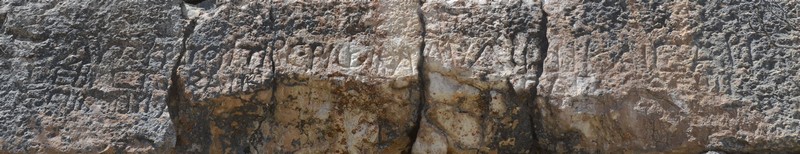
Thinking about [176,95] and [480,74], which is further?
[176,95]

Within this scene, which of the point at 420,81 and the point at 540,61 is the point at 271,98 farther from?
the point at 540,61

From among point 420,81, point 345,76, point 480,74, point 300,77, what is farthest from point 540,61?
point 300,77

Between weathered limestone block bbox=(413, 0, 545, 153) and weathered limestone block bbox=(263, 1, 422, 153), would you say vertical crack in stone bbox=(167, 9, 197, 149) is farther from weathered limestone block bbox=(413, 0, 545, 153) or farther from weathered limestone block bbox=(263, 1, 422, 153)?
weathered limestone block bbox=(413, 0, 545, 153)

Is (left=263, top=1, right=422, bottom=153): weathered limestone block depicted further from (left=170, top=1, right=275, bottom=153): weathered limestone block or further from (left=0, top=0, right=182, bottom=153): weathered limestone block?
(left=0, top=0, right=182, bottom=153): weathered limestone block

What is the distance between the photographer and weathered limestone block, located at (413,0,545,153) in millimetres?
2854

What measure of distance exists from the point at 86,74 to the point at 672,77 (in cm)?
168

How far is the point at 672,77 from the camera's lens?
2.79 metres

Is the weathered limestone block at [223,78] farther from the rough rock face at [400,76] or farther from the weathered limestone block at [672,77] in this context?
the weathered limestone block at [672,77]

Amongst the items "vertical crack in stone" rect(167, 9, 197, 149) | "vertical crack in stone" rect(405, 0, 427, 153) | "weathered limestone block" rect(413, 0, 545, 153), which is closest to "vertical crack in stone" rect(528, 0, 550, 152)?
"weathered limestone block" rect(413, 0, 545, 153)

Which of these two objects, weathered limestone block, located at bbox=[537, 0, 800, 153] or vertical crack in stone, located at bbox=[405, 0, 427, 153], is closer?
weathered limestone block, located at bbox=[537, 0, 800, 153]

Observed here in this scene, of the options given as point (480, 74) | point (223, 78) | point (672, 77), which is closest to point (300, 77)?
point (223, 78)

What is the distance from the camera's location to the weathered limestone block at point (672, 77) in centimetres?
276

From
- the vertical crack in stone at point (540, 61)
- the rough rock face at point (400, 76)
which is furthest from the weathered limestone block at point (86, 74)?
the vertical crack in stone at point (540, 61)

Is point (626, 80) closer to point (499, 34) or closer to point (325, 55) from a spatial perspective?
point (499, 34)
